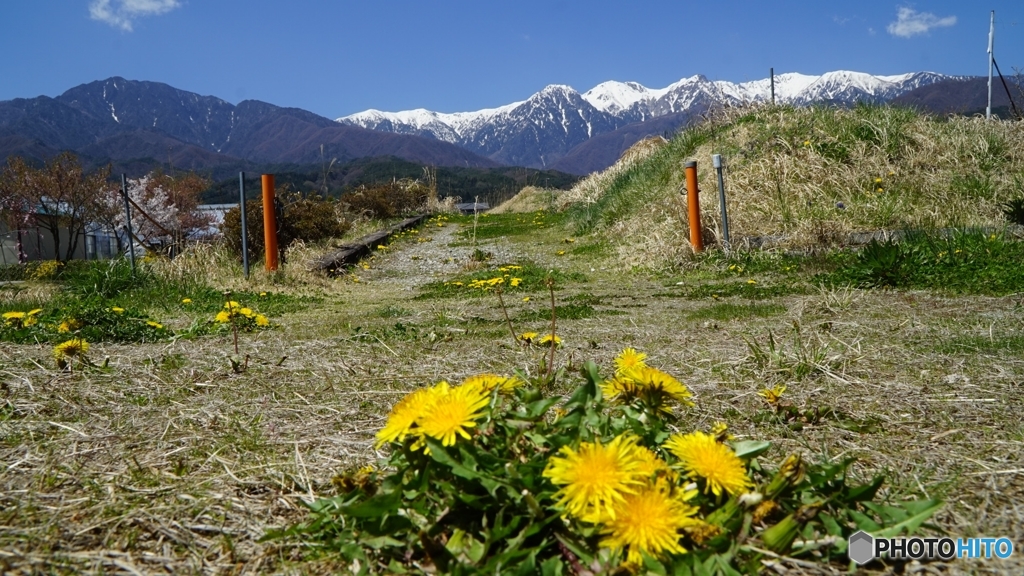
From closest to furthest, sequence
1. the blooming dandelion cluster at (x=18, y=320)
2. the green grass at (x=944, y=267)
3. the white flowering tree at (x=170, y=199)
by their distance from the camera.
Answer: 1. the blooming dandelion cluster at (x=18, y=320)
2. the green grass at (x=944, y=267)
3. the white flowering tree at (x=170, y=199)

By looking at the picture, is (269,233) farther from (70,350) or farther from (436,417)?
(436,417)

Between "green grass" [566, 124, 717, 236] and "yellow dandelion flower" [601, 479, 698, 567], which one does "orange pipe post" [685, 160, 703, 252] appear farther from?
"yellow dandelion flower" [601, 479, 698, 567]

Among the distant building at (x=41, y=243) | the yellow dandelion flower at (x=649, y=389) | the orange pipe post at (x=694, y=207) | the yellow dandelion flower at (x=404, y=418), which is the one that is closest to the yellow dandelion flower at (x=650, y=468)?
the yellow dandelion flower at (x=649, y=389)

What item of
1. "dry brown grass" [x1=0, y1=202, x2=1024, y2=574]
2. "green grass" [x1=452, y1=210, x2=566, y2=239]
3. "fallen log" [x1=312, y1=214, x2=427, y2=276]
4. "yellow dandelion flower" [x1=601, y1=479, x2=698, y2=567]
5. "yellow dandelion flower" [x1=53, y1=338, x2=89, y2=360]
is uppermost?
"green grass" [x1=452, y1=210, x2=566, y2=239]

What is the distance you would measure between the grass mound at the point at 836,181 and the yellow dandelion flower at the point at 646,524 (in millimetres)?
7133

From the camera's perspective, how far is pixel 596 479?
83 centimetres

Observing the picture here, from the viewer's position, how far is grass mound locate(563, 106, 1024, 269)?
7.66 m

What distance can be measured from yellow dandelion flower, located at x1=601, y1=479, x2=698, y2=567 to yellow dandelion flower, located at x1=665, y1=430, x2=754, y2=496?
85 mm

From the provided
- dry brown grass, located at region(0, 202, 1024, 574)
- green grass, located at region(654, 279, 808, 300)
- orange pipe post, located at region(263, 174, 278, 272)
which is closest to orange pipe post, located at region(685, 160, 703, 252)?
green grass, located at region(654, 279, 808, 300)

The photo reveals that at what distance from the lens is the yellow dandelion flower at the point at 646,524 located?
2.67 feet

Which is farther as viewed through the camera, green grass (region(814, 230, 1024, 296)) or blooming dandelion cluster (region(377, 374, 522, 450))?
green grass (region(814, 230, 1024, 296))

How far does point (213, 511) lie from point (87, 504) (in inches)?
9.6

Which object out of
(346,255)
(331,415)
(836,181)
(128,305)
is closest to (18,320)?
(128,305)

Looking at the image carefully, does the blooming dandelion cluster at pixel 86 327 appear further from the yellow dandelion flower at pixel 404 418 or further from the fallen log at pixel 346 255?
the fallen log at pixel 346 255
